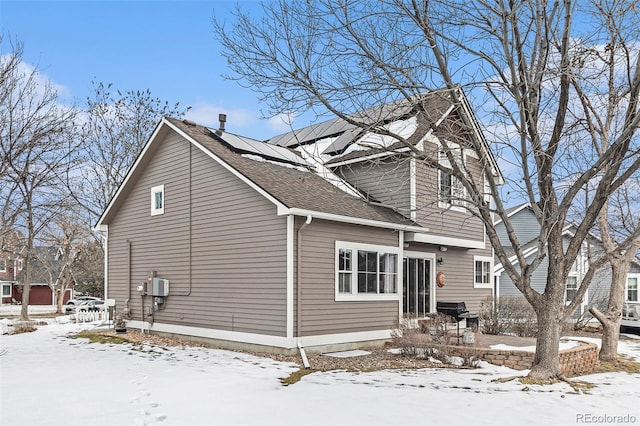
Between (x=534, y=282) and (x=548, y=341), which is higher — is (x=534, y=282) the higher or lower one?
the lower one

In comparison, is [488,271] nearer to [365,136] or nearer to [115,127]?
[365,136]

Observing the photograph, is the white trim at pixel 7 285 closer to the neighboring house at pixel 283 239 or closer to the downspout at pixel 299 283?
the neighboring house at pixel 283 239

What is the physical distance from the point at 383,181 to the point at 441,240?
231 cm

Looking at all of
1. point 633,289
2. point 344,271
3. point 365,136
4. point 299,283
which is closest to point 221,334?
point 299,283

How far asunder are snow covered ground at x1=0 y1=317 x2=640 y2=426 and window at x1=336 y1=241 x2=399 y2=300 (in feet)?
8.95

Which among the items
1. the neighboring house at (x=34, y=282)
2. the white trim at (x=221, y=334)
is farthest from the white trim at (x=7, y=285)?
the white trim at (x=221, y=334)

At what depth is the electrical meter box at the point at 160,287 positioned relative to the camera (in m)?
14.4

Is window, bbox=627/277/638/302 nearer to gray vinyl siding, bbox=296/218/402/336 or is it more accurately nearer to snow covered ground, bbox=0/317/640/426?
snow covered ground, bbox=0/317/640/426

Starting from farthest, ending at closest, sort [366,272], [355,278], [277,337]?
[366,272], [355,278], [277,337]

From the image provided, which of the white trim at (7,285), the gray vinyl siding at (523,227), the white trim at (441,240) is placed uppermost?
the gray vinyl siding at (523,227)

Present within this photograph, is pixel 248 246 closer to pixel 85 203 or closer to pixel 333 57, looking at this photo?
pixel 333 57

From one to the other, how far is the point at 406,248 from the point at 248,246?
4632mm

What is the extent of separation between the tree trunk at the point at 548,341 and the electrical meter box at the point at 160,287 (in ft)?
30.3

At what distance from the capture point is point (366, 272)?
1291cm
